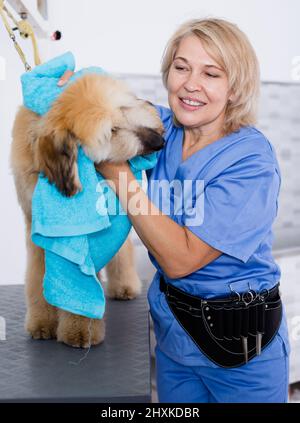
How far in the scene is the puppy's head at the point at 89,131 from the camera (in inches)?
45.1

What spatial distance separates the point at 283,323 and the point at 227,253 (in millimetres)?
327

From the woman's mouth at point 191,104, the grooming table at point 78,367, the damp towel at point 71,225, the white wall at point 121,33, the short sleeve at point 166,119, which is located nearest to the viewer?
the grooming table at point 78,367

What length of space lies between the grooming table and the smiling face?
21.6 inches

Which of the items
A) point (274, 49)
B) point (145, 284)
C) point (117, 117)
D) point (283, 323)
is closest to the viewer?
point (117, 117)

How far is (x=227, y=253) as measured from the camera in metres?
1.16

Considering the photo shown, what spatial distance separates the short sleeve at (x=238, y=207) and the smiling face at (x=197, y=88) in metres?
0.16

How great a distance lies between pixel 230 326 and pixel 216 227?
0.82 feet

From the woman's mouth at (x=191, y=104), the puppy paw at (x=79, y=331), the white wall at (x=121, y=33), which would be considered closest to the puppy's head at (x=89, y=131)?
the woman's mouth at (x=191, y=104)

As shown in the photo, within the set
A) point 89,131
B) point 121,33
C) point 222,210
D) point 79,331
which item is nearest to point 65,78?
point 89,131

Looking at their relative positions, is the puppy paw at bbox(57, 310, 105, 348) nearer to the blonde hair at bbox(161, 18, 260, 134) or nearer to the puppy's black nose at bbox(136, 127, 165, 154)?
the puppy's black nose at bbox(136, 127, 165, 154)

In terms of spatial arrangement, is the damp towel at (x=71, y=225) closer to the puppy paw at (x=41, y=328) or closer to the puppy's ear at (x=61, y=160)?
the puppy's ear at (x=61, y=160)
